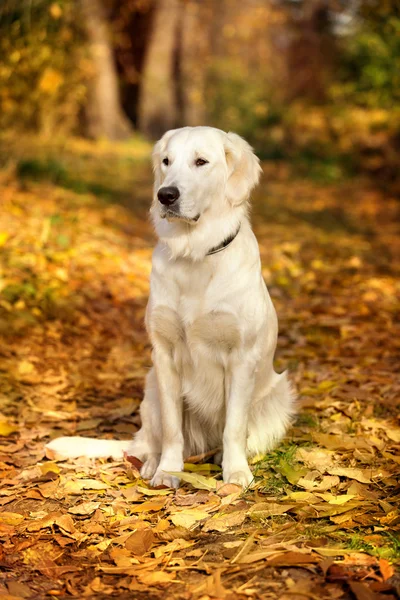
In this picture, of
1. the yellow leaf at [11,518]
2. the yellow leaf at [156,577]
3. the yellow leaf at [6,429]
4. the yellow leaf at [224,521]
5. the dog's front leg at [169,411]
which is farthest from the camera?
the yellow leaf at [6,429]

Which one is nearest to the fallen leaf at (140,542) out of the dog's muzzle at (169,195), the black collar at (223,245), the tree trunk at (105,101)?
the black collar at (223,245)

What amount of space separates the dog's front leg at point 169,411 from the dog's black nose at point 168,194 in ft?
2.44

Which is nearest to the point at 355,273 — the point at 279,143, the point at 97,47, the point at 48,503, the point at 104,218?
the point at 104,218

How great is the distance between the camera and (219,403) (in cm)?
386

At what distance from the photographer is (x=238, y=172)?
3.76 meters

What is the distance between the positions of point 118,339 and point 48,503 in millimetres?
2775

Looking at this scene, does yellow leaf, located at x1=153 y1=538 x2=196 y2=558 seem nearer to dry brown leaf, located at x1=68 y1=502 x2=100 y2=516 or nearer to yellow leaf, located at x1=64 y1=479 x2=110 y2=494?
dry brown leaf, located at x1=68 y1=502 x2=100 y2=516

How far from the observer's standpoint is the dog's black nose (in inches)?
137

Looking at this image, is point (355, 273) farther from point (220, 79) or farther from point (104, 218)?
point (220, 79)

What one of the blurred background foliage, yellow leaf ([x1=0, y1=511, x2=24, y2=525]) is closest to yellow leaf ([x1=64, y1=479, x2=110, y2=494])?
yellow leaf ([x1=0, y1=511, x2=24, y2=525])

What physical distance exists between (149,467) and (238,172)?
1.56m

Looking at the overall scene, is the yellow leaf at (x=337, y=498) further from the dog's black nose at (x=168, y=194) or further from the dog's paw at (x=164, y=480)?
the dog's black nose at (x=168, y=194)

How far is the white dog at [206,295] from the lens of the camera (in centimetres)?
363

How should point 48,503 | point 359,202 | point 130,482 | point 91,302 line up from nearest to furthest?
1. point 48,503
2. point 130,482
3. point 91,302
4. point 359,202
